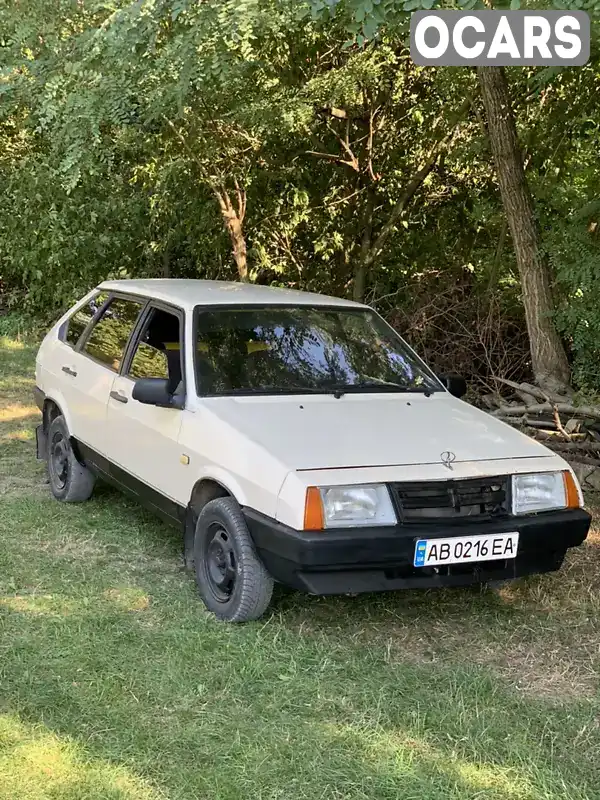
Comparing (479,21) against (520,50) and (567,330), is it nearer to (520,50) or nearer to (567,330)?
(520,50)

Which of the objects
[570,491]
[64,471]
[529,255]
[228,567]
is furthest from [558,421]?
[64,471]

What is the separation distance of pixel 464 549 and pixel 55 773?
189 cm

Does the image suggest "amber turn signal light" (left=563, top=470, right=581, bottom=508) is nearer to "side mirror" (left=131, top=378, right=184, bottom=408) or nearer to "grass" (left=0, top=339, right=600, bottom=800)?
"grass" (left=0, top=339, right=600, bottom=800)

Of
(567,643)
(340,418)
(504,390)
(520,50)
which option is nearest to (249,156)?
(504,390)

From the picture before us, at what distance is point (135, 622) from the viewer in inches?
160

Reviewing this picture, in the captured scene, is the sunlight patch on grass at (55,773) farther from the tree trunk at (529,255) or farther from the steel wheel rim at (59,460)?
the tree trunk at (529,255)

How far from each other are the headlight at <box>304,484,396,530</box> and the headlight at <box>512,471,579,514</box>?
2.20 feet

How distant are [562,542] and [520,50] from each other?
3.76 meters

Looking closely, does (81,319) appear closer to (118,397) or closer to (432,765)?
(118,397)

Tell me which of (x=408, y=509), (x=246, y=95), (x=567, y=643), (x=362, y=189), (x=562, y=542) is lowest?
(x=567, y=643)

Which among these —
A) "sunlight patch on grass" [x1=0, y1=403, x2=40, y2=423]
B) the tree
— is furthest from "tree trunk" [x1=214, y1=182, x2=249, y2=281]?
the tree

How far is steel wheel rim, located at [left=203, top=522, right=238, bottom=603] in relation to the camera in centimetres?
404

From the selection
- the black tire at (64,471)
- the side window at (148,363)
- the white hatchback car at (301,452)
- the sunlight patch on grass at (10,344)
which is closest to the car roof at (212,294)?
the white hatchback car at (301,452)

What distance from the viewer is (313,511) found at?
358 centimetres
